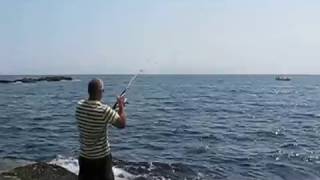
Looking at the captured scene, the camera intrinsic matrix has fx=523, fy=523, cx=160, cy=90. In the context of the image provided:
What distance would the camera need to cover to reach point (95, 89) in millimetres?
7273

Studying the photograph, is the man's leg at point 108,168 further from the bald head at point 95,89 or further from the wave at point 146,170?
the wave at point 146,170

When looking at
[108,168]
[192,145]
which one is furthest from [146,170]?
[108,168]

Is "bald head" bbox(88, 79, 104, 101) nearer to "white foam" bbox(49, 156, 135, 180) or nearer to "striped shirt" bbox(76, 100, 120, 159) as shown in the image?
"striped shirt" bbox(76, 100, 120, 159)

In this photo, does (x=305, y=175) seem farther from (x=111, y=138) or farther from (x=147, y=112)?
(x=147, y=112)

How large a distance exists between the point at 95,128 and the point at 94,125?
0.04 m

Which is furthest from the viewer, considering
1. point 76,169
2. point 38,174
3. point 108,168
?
point 76,169

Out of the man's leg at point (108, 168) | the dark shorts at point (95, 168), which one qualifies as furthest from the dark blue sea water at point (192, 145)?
the dark shorts at point (95, 168)

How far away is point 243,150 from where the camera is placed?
20.6 metres

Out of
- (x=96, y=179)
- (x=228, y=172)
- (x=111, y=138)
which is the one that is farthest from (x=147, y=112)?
(x=96, y=179)

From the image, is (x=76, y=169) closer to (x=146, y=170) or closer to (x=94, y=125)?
(x=146, y=170)

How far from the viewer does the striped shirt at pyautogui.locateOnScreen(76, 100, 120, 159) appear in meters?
7.21

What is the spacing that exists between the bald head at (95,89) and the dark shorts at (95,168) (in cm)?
89

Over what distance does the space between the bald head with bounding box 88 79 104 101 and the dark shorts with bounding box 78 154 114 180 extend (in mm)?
893

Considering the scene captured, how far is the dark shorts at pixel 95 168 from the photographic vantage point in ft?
24.4
